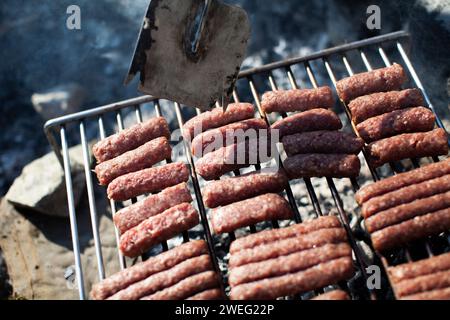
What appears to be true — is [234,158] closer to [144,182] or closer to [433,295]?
[144,182]

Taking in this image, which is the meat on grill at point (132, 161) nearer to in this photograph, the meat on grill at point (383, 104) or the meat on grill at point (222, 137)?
the meat on grill at point (222, 137)

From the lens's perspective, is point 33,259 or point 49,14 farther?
point 49,14

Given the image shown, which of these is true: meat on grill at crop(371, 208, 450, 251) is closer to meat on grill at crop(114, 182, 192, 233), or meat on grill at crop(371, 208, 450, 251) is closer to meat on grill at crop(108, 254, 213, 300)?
meat on grill at crop(108, 254, 213, 300)

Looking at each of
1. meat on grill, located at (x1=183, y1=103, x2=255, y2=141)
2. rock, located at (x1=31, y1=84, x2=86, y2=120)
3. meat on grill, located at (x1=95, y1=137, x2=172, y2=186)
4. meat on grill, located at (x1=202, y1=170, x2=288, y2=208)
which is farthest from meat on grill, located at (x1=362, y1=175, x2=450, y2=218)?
rock, located at (x1=31, y1=84, x2=86, y2=120)
